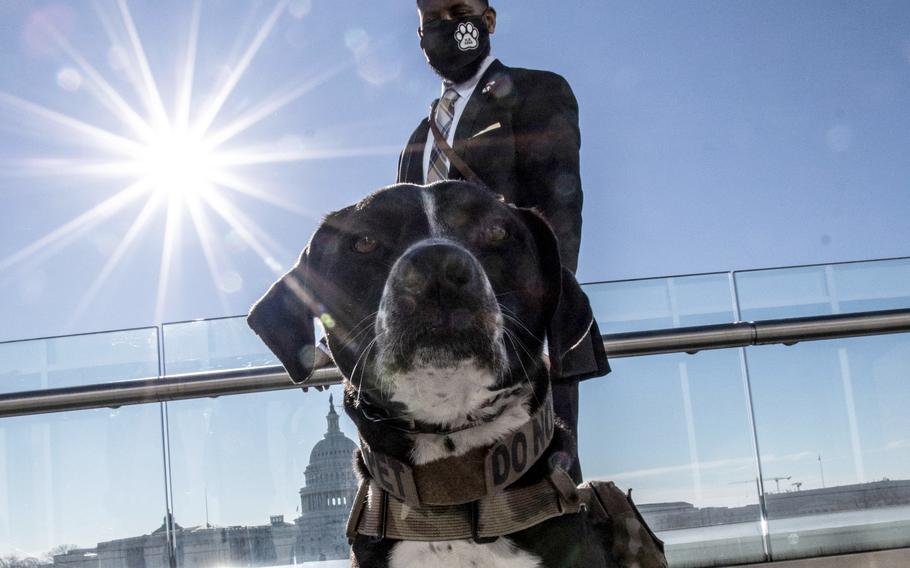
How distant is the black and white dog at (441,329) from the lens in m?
1.81

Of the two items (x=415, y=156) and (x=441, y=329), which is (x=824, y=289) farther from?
(x=441, y=329)

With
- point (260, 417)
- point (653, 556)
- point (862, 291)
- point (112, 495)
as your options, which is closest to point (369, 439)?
point (653, 556)

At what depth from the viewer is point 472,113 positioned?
260cm

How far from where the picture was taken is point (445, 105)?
276cm

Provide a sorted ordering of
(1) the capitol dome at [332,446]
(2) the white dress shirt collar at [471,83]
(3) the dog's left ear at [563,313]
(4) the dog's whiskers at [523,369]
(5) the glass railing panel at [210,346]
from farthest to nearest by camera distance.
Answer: (5) the glass railing panel at [210,346], (1) the capitol dome at [332,446], (2) the white dress shirt collar at [471,83], (3) the dog's left ear at [563,313], (4) the dog's whiskers at [523,369]

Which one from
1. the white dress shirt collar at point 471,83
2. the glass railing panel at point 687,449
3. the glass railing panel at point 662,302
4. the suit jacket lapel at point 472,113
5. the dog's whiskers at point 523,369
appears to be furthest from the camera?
the glass railing panel at point 662,302

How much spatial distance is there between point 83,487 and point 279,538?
0.88 m

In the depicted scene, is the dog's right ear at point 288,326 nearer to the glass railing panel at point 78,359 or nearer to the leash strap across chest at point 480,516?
the leash strap across chest at point 480,516

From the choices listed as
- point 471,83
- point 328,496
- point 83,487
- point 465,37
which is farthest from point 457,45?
point 83,487

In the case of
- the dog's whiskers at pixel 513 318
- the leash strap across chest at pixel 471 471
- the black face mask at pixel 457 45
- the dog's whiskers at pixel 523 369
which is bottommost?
the leash strap across chest at pixel 471 471

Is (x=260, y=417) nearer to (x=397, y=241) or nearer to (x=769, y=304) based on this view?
(x=397, y=241)

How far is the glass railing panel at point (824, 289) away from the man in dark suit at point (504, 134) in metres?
1.71

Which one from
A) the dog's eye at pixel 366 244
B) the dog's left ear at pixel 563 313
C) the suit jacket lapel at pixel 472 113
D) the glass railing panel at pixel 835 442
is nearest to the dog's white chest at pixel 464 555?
the dog's left ear at pixel 563 313

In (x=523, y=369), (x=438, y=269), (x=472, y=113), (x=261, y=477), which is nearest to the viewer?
(x=438, y=269)
